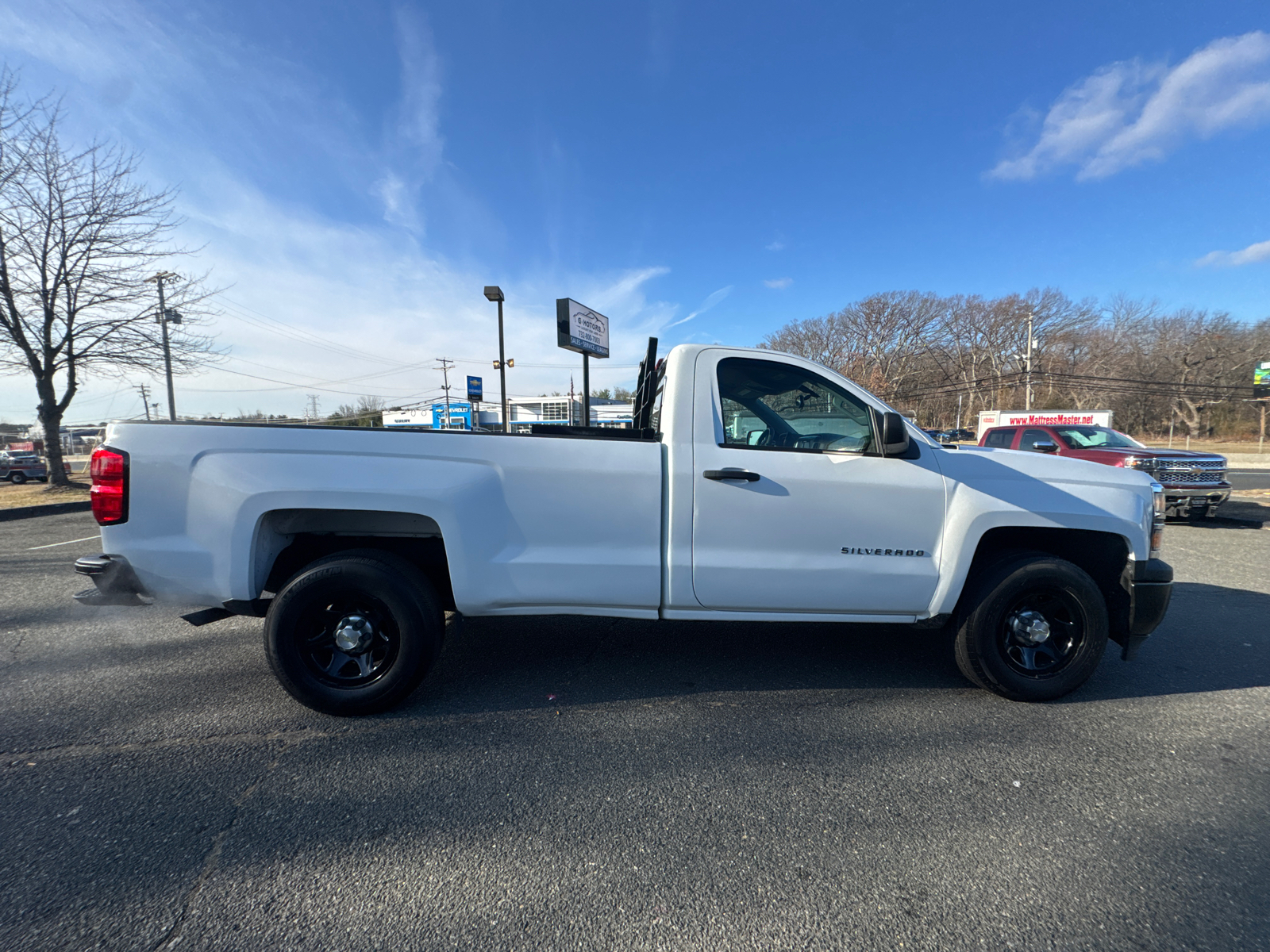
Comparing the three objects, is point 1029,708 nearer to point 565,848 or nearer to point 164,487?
point 565,848

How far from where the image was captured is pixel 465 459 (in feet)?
9.26

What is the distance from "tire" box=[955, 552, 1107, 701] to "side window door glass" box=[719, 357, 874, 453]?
1.07m

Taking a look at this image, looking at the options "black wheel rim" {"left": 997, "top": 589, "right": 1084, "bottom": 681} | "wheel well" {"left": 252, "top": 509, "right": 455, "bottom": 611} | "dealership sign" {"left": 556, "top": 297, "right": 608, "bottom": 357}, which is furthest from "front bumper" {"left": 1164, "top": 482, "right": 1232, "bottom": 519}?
"dealership sign" {"left": 556, "top": 297, "right": 608, "bottom": 357}

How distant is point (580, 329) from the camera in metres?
17.7

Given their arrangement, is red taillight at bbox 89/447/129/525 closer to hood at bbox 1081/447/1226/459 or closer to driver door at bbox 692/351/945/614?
driver door at bbox 692/351/945/614

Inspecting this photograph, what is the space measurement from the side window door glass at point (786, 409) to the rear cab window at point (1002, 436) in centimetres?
1035

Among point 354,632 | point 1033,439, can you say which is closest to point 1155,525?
point 354,632

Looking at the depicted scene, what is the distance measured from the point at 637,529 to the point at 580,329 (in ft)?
51.5

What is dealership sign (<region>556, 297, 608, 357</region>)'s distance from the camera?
55.2ft

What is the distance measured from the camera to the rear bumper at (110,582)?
2.76 m

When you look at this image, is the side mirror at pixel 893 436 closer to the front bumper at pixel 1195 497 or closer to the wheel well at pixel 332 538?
the wheel well at pixel 332 538

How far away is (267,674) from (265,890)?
1896 millimetres

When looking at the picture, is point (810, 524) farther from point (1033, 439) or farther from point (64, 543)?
point (1033, 439)

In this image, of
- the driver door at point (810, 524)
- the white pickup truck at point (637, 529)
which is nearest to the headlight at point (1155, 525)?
the white pickup truck at point (637, 529)
